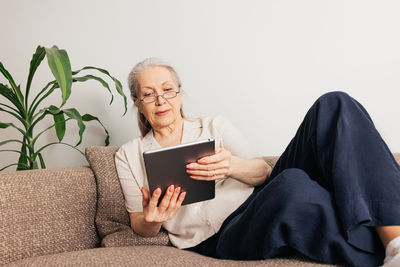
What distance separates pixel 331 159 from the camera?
926mm

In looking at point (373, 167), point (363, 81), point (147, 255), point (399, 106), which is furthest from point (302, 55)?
point (147, 255)

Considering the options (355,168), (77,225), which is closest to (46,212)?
(77,225)

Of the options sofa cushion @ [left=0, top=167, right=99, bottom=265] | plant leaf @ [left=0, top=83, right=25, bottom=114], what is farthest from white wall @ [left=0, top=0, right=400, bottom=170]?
sofa cushion @ [left=0, top=167, right=99, bottom=265]

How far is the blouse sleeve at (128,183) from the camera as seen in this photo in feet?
4.33

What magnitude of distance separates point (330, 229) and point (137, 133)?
4.21ft

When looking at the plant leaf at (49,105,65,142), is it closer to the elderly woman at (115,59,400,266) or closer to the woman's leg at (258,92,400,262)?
the elderly woman at (115,59,400,266)

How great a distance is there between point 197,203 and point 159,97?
0.40 m

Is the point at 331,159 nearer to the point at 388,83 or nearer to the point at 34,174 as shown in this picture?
the point at 34,174

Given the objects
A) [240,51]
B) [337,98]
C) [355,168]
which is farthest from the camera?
[240,51]

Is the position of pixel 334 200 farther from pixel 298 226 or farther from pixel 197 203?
pixel 197 203

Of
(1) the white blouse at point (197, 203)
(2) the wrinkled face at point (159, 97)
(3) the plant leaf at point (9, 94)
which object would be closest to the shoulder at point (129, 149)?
(1) the white blouse at point (197, 203)

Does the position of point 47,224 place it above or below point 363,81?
below

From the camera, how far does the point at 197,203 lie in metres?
1.31

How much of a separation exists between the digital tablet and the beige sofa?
0.19 metres
